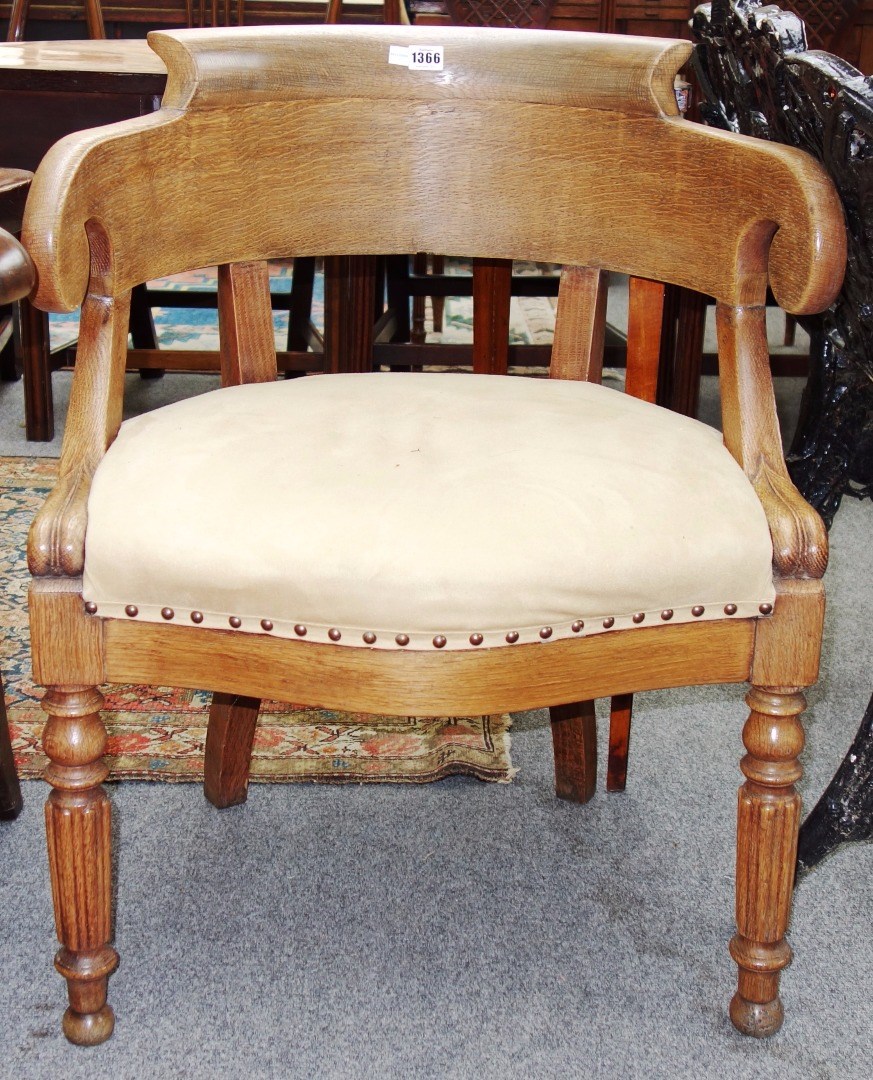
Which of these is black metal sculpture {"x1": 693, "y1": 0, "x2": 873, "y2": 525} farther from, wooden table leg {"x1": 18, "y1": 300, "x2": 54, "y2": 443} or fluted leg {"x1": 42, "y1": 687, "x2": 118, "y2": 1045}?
wooden table leg {"x1": 18, "y1": 300, "x2": 54, "y2": 443}

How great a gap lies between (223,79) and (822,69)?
512 mm

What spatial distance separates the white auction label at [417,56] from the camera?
1.12 metres

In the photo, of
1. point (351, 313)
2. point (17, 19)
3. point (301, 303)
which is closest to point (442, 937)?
point (351, 313)

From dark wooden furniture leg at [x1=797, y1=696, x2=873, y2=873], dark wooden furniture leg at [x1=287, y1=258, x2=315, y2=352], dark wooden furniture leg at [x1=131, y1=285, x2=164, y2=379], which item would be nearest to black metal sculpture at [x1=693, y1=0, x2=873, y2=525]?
dark wooden furniture leg at [x1=797, y1=696, x2=873, y2=873]

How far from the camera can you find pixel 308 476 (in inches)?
35.7

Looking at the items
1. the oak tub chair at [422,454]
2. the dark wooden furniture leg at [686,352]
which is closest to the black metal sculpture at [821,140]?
the oak tub chair at [422,454]

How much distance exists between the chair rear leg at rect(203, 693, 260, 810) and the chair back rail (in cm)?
46

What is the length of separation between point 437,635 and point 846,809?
0.59 metres

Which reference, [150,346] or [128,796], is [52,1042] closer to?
[128,796]

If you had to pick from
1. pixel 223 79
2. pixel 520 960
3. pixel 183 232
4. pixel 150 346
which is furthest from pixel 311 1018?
pixel 150 346

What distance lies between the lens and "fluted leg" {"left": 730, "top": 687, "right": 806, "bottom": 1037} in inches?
37.4

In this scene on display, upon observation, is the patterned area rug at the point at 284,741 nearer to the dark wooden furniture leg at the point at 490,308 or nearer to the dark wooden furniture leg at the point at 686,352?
the dark wooden furniture leg at the point at 490,308

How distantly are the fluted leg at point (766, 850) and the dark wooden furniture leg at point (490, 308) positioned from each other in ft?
3.83

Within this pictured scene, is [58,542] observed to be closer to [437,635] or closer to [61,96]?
[437,635]
